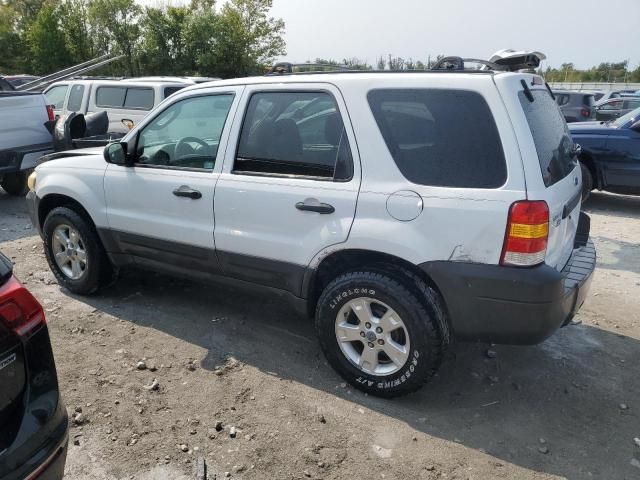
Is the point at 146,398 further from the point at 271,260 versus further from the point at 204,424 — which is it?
the point at 271,260

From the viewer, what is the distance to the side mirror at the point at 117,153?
13.1 feet

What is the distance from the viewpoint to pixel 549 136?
3.00 m

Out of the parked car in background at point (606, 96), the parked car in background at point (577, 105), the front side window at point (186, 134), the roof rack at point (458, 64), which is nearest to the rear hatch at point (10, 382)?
the front side window at point (186, 134)

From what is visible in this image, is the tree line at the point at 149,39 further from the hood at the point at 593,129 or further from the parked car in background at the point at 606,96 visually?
the hood at the point at 593,129

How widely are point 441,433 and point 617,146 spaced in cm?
658

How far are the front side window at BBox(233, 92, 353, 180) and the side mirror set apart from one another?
41.6 inches

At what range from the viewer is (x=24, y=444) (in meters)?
1.92

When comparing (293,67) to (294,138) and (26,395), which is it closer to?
(294,138)

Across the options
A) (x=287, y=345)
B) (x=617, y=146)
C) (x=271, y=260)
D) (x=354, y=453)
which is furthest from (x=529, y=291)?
(x=617, y=146)

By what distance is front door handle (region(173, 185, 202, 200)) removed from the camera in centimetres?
362

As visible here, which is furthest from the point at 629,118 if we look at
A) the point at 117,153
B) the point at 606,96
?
the point at 606,96

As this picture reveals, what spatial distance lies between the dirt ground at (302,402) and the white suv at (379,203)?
361 mm

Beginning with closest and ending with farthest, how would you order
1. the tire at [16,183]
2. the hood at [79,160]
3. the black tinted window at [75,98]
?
the hood at [79,160] → the tire at [16,183] → the black tinted window at [75,98]

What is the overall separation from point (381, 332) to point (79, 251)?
2.78 meters
